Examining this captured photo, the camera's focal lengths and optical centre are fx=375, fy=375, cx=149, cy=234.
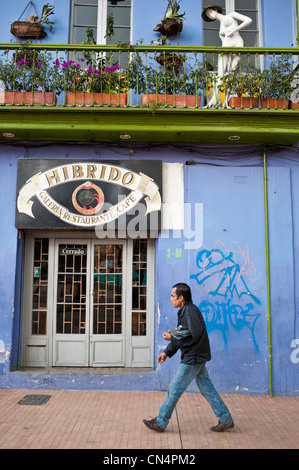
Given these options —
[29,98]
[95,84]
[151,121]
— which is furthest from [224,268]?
[29,98]

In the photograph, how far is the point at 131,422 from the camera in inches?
199

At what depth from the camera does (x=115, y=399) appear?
5.95 metres

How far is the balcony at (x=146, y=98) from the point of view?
20.5 feet

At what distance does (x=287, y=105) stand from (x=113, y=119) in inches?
117

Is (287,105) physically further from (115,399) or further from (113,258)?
(115,399)

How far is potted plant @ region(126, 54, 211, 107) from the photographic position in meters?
6.39

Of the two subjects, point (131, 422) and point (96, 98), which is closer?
point (131, 422)

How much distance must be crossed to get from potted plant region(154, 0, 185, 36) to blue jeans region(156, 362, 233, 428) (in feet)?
19.5

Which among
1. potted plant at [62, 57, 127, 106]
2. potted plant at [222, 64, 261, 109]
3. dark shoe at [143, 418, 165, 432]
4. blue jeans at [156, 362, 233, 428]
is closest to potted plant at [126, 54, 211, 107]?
potted plant at [62, 57, 127, 106]

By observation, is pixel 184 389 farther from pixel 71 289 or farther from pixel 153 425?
pixel 71 289

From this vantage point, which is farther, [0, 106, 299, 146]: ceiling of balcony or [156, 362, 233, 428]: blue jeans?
[0, 106, 299, 146]: ceiling of balcony

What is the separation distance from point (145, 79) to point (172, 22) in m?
1.31

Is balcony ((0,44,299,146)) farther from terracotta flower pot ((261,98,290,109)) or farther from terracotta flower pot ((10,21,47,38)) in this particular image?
terracotta flower pot ((10,21,47,38))
